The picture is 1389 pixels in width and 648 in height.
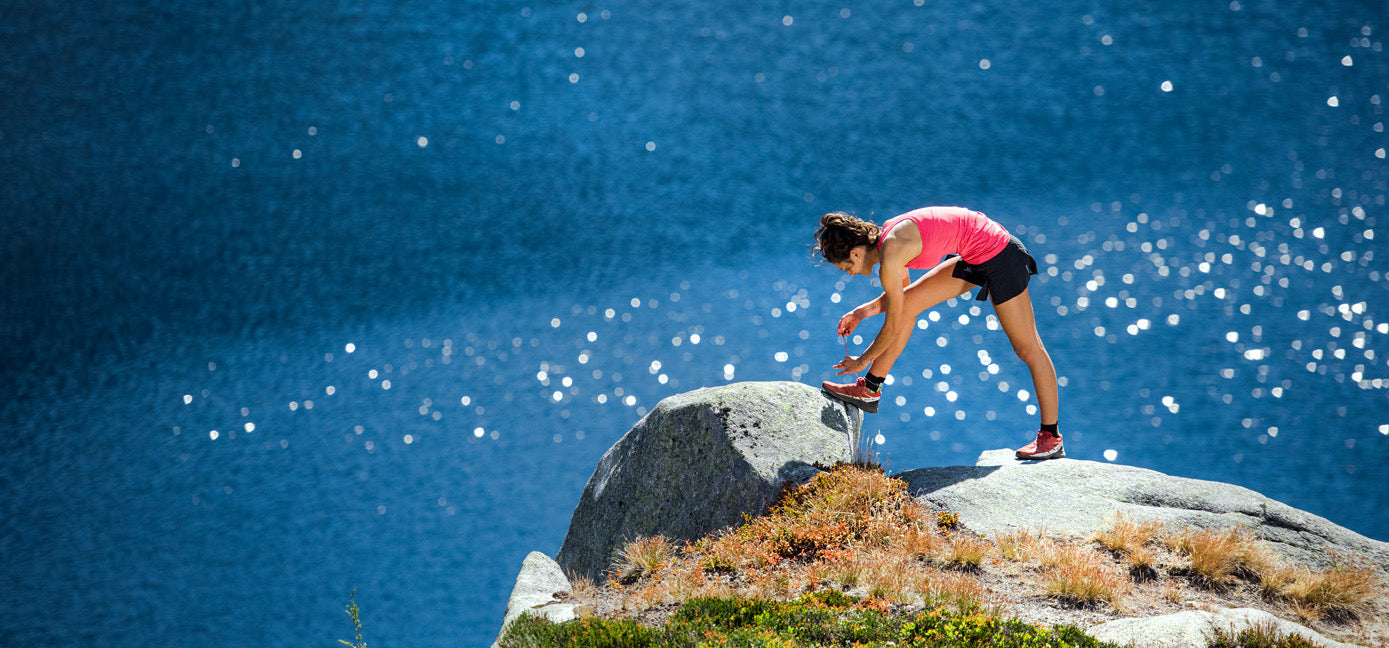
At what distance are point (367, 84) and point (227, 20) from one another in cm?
319

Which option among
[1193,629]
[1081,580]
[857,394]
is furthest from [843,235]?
[1193,629]

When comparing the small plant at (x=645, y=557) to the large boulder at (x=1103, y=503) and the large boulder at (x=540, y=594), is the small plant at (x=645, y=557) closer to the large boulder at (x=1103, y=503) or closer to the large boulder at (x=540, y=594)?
the large boulder at (x=540, y=594)

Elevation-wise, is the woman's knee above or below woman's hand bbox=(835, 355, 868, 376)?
above

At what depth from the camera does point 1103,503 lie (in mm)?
5656

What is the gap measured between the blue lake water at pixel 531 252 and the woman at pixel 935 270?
4.42 metres

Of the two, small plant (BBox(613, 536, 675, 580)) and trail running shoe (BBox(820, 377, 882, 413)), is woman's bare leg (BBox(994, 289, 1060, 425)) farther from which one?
small plant (BBox(613, 536, 675, 580))

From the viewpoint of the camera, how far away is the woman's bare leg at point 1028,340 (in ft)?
19.1

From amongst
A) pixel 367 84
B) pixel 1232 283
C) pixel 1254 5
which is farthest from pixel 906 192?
pixel 367 84

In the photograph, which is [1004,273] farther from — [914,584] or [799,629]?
[799,629]

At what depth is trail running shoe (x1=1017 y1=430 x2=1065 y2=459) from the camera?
20.7 ft

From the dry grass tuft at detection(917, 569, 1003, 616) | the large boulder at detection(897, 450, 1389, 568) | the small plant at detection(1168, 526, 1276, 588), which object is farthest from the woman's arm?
the small plant at detection(1168, 526, 1276, 588)

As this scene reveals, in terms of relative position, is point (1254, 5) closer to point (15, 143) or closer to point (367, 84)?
point (367, 84)

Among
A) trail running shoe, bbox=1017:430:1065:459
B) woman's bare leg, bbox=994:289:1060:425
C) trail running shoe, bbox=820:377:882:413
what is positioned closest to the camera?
woman's bare leg, bbox=994:289:1060:425

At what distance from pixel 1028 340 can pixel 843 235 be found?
1623 mm
